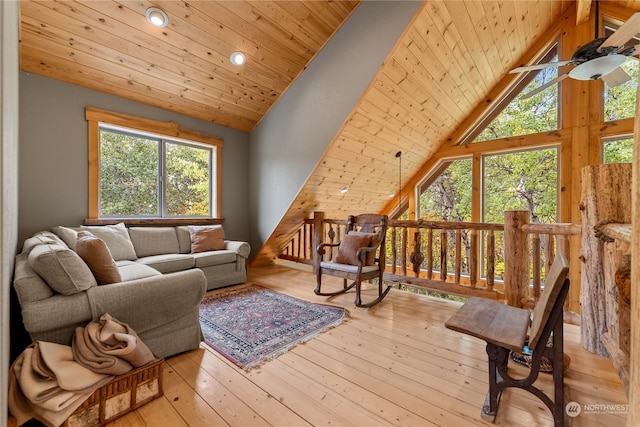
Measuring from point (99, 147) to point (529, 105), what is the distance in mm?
6128

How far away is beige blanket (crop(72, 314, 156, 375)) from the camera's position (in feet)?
4.24

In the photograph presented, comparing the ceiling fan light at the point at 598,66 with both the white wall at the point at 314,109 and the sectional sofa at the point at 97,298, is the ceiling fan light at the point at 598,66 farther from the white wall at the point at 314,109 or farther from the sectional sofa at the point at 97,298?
the sectional sofa at the point at 97,298

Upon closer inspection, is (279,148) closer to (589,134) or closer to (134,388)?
(134,388)

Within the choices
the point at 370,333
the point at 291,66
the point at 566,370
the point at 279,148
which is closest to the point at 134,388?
the point at 370,333

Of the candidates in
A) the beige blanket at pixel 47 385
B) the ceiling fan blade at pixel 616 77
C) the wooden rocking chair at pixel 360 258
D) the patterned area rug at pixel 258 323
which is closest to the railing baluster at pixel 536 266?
the wooden rocking chair at pixel 360 258

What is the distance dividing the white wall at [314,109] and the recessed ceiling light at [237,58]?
0.75 metres

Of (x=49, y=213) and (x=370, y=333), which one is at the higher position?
(x=49, y=213)

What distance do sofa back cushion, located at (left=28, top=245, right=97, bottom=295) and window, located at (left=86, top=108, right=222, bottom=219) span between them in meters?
2.05

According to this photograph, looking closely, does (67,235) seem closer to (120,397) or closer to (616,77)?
(120,397)

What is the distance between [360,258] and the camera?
2807 mm

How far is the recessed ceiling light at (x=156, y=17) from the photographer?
2443 millimetres

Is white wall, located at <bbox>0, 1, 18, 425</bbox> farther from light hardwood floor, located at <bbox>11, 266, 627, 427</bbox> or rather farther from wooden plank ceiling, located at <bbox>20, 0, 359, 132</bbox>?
wooden plank ceiling, located at <bbox>20, 0, 359, 132</bbox>

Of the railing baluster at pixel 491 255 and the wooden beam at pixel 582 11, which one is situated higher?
the wooden beam at pixel 582 11

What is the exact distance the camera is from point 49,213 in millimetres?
2844
